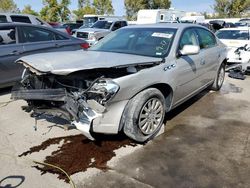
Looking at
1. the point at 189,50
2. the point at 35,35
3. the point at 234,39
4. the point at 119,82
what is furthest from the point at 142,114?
the point at 234,39

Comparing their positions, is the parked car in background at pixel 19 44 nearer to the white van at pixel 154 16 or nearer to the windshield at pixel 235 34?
the windshield at pixel 235 34

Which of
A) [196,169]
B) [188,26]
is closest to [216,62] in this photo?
[188,26]

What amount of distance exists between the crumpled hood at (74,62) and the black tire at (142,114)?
0.46 metres

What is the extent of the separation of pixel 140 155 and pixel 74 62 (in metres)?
1.44

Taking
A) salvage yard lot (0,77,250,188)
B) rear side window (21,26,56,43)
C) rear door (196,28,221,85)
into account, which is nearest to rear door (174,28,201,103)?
rear door (196,28,221,85)

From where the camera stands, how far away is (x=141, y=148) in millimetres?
3961

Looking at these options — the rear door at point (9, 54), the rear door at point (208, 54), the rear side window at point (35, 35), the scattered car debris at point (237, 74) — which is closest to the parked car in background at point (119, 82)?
the rear door at point (208, 54)

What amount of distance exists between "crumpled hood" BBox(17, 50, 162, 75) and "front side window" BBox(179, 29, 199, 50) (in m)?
0.77

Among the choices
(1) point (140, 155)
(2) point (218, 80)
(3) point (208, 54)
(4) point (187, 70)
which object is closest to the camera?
(1) point (140, 155)

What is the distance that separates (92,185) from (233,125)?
2.83m

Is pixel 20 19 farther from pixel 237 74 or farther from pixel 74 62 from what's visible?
pixel 74 62

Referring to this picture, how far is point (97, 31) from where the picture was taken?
48.5ft

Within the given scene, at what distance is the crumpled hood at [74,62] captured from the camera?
137 inches

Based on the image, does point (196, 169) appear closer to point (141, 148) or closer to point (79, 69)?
point (141, 148)
